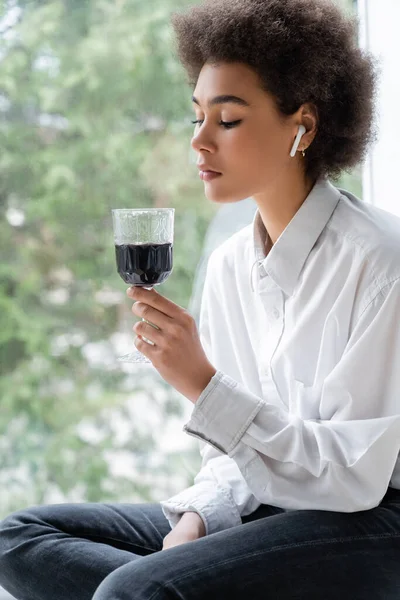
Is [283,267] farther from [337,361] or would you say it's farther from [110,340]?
[110,340]

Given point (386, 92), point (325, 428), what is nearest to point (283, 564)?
point (325, 428)

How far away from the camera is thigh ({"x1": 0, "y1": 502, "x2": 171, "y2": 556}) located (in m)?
1.76

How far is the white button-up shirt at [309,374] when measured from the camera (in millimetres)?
1544

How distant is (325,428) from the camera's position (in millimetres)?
1574

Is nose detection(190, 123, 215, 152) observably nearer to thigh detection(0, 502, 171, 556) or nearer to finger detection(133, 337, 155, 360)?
finger detection(133, 337, 155, 360)

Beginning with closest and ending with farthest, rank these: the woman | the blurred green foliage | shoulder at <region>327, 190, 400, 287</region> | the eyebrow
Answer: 1. the woman
2. shoulder at <region>327, 190, 400, 287</region>
3. the eyebrow
4. the blurred green foliage

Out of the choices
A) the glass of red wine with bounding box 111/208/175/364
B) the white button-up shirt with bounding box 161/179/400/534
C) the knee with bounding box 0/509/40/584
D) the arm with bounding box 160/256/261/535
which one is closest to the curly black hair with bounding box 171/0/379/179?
the white button-up shirt with bounding box 161/179/400/534

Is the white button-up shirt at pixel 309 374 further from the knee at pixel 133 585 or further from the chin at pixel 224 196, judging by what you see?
the knee at pixel 133 585

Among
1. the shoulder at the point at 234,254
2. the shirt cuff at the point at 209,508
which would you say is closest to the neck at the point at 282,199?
the shoulder at the point at 234,254

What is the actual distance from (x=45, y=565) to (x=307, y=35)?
1150mm

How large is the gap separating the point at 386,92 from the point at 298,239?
0.90 m

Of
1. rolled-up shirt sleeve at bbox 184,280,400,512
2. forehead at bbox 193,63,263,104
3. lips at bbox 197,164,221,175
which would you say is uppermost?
forehead at bbox 193,63,263,104

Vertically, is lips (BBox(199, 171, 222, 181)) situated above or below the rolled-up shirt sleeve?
above

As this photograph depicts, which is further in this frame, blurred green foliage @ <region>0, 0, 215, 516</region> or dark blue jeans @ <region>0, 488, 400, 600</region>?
blurred green foliage @ <region>0, 0, 215, 516</region>
